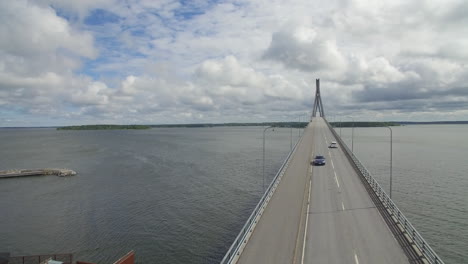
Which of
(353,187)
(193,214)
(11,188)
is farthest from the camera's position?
(11,188)

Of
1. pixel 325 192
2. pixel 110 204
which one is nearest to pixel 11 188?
pixel 110 204

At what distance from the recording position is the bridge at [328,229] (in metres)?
17.7

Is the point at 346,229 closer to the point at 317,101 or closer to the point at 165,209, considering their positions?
the point at 165,209

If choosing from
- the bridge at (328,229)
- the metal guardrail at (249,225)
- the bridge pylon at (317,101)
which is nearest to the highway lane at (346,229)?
the bridge at (328,229)

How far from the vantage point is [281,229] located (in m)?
21.6

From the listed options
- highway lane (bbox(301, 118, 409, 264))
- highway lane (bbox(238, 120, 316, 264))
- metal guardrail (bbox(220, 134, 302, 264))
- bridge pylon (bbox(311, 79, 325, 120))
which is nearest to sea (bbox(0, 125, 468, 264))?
metal guardrail (bbox(220, 134, 302, 264))

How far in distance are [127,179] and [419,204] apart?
46.8m

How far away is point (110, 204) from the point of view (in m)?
41.1

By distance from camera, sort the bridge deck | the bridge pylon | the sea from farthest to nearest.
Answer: the bridge pylon
the sea
the bridge deck

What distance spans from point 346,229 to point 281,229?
4517 millimetres

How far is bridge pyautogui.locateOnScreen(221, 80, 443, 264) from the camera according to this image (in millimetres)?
17672

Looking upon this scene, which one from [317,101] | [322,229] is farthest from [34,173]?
[317,101]

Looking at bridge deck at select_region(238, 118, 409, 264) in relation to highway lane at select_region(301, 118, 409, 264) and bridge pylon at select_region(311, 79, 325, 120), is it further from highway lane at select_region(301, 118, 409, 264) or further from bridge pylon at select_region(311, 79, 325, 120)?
bridge pylon at select_region(311, 79, 325, 120)

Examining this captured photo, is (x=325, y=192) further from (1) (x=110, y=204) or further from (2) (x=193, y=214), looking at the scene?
(1) (x=110, y=204)
